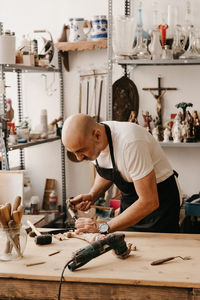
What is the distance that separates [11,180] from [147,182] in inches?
46.4

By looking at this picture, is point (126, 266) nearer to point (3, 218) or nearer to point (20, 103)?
point (3, 218)

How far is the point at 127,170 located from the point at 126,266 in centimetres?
62

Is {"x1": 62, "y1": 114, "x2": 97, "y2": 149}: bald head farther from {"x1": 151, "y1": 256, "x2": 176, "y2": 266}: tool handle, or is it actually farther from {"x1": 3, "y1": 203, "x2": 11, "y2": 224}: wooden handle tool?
{"x1": 151, "y1": 256, "x2": 176, "y2": 266}: tool handle

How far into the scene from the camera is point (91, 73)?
13.5ft

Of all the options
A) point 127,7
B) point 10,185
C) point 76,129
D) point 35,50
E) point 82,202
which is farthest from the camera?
point 127,7

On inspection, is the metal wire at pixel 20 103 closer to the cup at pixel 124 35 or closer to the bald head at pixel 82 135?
the cup at pixel 124 35

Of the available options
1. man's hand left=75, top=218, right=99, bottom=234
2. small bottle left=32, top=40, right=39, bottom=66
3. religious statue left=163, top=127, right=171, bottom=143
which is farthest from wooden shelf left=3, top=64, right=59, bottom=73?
man's hand left=75, top=218, right=99, bottom=234

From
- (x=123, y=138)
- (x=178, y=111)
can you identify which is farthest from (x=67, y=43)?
(x=123, y=138)

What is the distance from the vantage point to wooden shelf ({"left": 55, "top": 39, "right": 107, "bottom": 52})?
3.82 m

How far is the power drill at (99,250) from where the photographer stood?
1.74 m

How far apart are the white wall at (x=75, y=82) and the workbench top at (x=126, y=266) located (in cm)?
199

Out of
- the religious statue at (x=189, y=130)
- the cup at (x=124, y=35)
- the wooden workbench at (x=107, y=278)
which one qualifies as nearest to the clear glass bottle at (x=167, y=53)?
the cup at (x=124, y=35)

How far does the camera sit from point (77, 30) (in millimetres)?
3889

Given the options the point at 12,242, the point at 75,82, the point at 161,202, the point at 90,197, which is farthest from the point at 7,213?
the point at 75,82
